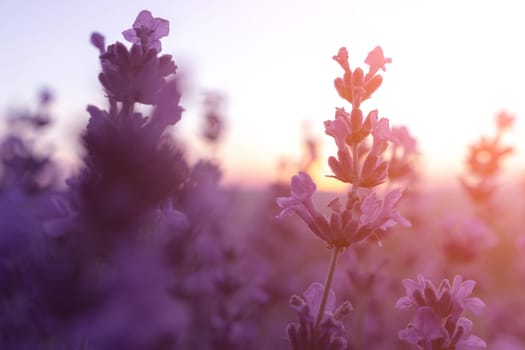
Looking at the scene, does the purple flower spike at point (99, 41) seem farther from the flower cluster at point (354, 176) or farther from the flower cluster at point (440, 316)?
the flower cluster at point (440, 316)

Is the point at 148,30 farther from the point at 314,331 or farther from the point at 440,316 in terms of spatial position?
the point at 440,316

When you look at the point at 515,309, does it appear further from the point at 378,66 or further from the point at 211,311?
the point at 378,66

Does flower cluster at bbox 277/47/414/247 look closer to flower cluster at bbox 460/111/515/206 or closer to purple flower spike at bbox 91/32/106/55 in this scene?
purple flower spike at bbox 91/32/106/55

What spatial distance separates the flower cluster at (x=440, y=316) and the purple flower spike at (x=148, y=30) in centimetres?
140

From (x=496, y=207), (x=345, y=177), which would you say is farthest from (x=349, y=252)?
(x=496, y=207)

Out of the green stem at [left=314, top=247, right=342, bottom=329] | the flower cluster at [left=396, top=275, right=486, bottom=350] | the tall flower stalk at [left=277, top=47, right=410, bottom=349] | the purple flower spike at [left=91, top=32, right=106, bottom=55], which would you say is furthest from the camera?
the purple flower spike at [left=91, top=32, right=106, bottom=55]

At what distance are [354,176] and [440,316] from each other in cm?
64

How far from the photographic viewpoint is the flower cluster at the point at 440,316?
2.45 meters

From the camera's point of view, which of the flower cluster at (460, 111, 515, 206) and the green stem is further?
the flower cluster at (460, 111, 515, 206)

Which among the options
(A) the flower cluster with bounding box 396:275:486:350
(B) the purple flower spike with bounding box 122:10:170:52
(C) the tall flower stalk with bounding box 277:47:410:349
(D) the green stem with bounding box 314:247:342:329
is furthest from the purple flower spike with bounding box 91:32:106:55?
(A) the flower cluster with bounding box 396:275:486:350

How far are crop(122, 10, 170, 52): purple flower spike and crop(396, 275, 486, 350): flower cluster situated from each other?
140 centimetres

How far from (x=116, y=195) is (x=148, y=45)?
4.30 feet

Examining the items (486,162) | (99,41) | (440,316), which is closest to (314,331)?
(440,316)

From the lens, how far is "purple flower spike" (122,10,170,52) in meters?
2.60
